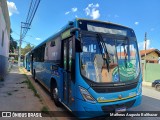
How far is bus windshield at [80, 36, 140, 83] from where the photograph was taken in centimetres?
550

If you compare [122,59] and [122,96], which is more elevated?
[122,59]

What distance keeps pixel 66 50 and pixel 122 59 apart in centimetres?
186

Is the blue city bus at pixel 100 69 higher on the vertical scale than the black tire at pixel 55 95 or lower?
higher

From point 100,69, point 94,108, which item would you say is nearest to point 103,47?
point 100,69

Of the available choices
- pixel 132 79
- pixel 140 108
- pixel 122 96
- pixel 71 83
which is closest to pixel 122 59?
pixel 132 79

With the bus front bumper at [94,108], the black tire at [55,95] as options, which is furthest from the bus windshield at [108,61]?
the black tire at [55,95]

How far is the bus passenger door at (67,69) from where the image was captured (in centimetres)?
621

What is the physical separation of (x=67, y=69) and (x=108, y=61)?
141 centimetres

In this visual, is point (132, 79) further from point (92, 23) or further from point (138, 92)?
point (92, 23)

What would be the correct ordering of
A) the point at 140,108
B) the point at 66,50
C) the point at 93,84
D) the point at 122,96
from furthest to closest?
the point at 140,108
the point at 66,50
the point at 122,96
the point at 93,84

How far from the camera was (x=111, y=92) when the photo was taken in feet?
18.2

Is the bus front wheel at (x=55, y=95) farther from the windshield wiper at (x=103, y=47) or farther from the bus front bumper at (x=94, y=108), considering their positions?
the windshield wiper at (x=103, y=47)

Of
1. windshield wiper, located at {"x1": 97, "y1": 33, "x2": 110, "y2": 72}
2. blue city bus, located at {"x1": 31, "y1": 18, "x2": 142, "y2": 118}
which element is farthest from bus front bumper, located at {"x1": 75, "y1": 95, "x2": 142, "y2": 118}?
windshield wiper, located at {"x1": 97, "y1": 33, "x2": 110, "y2": 72}

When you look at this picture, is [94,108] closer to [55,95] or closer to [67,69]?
Answer: [67,69]
